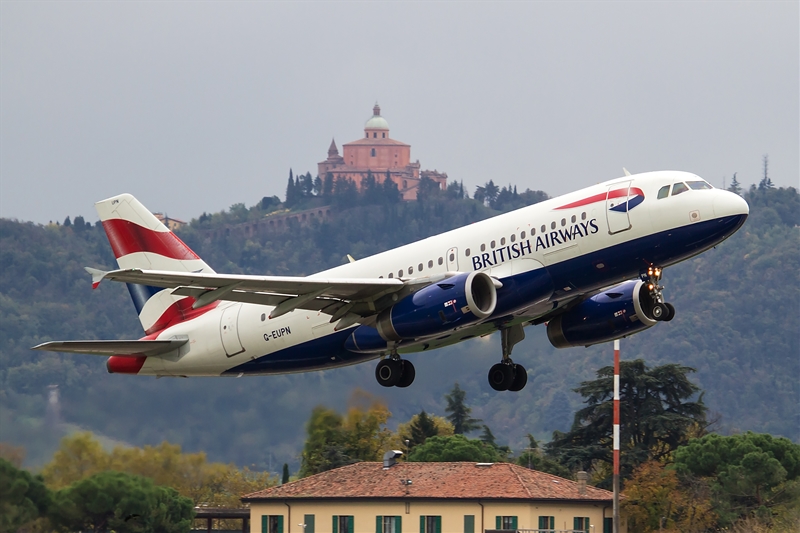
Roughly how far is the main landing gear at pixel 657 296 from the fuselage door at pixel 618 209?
147cm

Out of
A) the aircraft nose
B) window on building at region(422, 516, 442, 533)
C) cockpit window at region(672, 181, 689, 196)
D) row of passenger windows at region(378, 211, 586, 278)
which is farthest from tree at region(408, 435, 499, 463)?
the aircraft nose

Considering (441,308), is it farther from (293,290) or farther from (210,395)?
(210,395)

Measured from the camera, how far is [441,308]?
1527 inches

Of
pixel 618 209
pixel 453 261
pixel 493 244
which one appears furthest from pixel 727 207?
pixel 453 261

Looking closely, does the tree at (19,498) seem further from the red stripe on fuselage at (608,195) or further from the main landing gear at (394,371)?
the red stripe on fuselage at (608,195)

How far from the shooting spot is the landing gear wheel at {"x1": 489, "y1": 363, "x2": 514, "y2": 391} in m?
43.9

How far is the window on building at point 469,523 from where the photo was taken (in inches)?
2494

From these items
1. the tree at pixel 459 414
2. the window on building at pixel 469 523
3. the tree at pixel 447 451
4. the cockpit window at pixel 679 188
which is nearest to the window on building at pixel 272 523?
the window on building at pixel 469 523

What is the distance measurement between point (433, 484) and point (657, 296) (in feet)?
88.8

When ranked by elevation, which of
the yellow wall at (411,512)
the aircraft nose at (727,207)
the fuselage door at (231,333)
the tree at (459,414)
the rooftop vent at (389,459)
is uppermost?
the tree at (459,414)

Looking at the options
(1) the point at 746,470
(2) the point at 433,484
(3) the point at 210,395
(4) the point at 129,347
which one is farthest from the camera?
(1) the point at 746,470

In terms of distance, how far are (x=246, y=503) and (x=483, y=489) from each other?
10.9 metres

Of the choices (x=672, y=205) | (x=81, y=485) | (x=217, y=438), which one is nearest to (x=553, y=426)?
(x=217, y=438)

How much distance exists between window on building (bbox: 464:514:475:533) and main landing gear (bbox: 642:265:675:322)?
24419 mm
